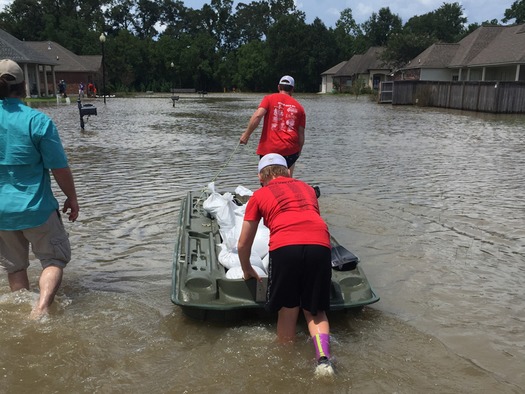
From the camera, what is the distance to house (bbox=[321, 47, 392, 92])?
65.0m

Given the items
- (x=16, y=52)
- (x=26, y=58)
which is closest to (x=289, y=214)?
(x=26, y=58)

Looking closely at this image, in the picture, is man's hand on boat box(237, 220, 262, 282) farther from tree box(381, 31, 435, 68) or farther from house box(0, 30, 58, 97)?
tree box(381, 31, 435, 68)

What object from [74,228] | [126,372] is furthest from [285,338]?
[74,228]

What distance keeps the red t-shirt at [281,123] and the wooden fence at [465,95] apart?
23.4 meters

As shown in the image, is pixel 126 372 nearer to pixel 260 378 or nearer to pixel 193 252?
pixel 260 378

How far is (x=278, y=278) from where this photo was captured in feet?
10.8

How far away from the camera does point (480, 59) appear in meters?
37.7

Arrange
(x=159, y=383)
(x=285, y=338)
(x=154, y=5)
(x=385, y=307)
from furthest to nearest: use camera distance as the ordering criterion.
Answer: (x=154, y=5) → (x=385, y=307) → (x=285, y=338) → (x=159, y=383)

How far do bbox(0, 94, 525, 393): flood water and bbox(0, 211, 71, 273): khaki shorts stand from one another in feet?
1.31

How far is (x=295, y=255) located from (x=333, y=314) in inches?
43.4

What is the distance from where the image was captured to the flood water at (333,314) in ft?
10.7

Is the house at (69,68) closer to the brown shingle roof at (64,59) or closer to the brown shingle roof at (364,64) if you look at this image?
the brown shingle roof at (64,59)

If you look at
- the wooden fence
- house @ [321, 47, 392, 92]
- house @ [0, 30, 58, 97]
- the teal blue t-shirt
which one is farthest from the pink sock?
house @ [321, 47, 392, 92]

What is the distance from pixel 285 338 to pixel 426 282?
2.01 m
